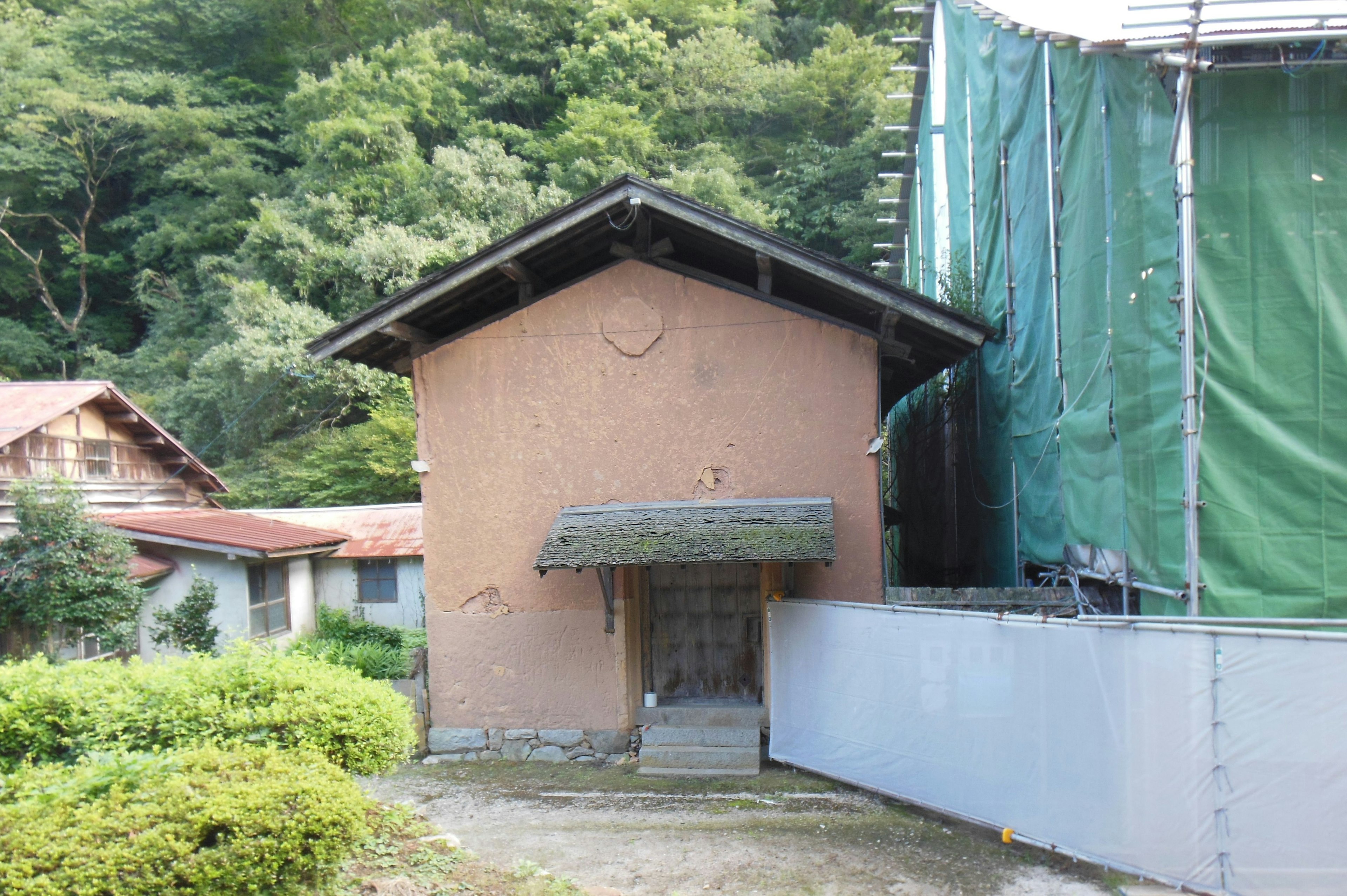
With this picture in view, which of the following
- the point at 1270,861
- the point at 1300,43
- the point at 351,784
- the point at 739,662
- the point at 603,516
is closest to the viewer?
the point at 1270,861

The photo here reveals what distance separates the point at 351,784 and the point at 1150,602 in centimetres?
591

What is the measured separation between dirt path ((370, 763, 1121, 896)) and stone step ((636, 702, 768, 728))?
2.03ft

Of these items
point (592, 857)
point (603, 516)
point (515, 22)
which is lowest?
point (592, 857)

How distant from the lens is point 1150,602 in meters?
6.69

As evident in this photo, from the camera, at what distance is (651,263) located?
9.44m

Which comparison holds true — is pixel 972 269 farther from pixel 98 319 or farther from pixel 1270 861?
pixel 98 319

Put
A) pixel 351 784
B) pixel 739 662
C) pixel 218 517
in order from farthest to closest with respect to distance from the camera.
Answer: pixel 218 517
pixel 739 662
pixel 351 784

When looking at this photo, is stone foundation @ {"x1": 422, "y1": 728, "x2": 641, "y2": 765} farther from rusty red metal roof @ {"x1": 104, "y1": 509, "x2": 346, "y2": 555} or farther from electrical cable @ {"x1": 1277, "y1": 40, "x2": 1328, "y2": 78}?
electrical cable @ {"x1": 1277, "y1": 40, "x2": 1328, "y2": 78}

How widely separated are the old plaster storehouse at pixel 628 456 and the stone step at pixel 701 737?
25mm

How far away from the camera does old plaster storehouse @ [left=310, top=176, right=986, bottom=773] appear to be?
8922 millimetres

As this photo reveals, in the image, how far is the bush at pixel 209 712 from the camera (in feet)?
19.4

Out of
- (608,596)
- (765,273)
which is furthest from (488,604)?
(765,273)

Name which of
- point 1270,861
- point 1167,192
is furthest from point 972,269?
point 1270,861

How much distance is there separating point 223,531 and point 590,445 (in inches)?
417
